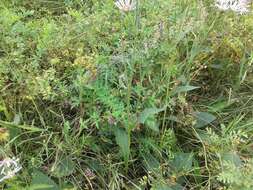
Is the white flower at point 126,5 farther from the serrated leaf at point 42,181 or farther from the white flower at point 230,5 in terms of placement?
the serrated leaf at point 42,181

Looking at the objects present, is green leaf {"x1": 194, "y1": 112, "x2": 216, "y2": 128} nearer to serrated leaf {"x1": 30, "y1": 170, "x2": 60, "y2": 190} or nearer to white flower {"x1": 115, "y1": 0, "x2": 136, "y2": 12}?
white flower {"x1": 115, "y1": 0, "x2": 136, "y2": 12}

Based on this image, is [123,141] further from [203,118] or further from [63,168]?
[203,118]

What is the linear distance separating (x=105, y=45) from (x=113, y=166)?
0.44m

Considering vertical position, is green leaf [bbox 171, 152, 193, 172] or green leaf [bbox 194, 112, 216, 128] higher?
green leaf [bbox 194, 112, 216, 128]

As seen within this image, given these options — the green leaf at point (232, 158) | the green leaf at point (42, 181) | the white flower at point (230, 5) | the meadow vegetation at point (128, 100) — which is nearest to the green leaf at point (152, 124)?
the meadow vegetation at point (128, 100)

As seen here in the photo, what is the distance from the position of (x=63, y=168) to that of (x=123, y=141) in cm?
Answer: 20

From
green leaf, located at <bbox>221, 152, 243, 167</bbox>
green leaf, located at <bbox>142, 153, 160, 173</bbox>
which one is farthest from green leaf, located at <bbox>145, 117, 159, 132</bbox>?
green leaf, located at <bbox>221, 152, 243, 167</bbox>

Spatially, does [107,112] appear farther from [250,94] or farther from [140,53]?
[250,94]

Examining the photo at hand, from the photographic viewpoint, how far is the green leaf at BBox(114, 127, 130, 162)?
4.88 ft

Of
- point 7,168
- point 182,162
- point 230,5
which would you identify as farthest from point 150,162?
point 230,5

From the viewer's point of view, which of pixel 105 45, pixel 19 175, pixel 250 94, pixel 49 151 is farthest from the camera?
pixel 250 94

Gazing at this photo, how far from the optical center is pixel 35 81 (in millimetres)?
1589

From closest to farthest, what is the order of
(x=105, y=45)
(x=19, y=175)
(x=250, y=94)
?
(x=19, y=175)
(x=105, y=45)
(x=250, y=94)

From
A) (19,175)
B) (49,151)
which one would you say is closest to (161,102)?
(49,151)
